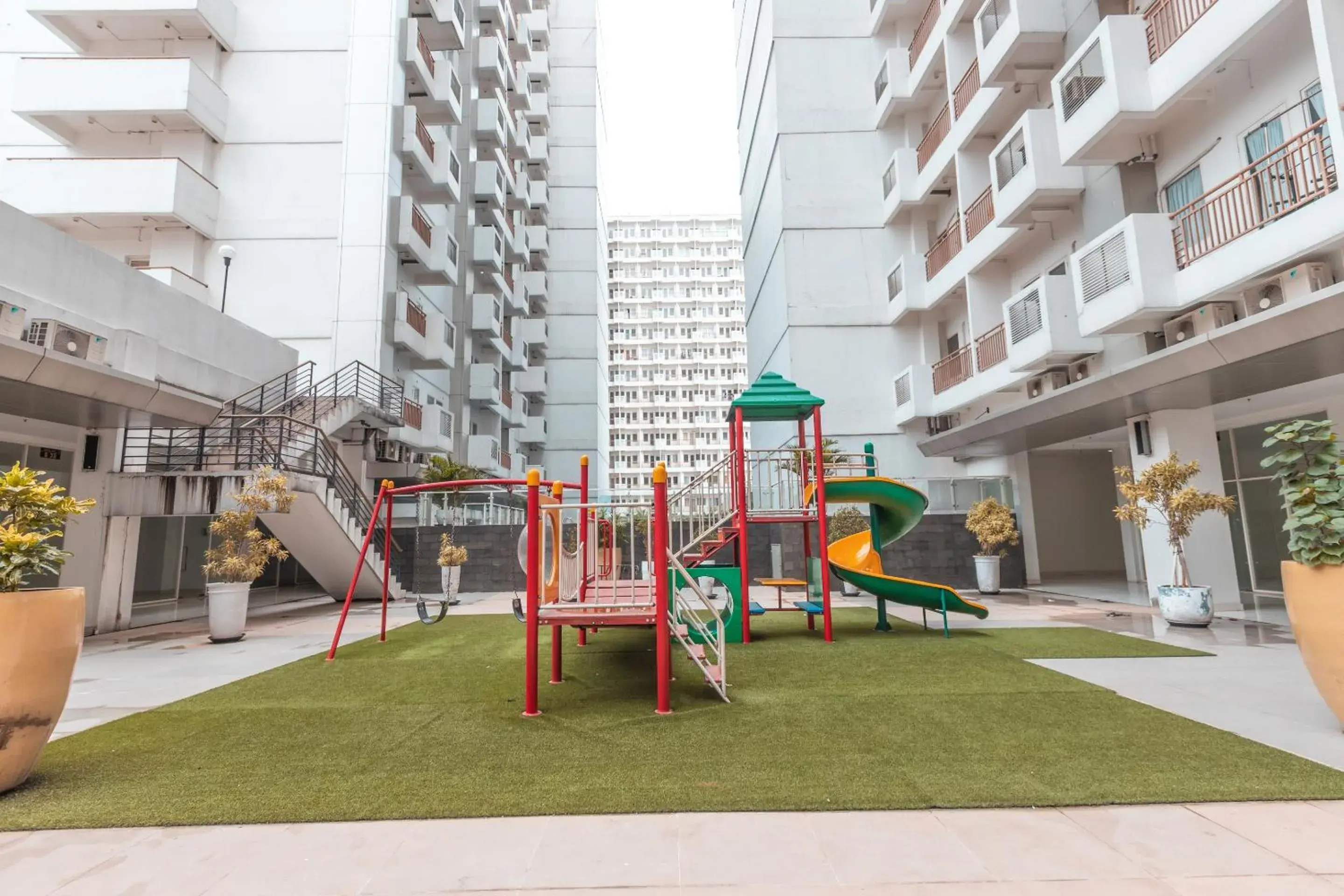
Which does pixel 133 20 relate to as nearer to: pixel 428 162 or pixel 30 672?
pixel 428 162

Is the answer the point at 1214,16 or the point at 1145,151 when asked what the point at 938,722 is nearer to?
the point at 1214,16

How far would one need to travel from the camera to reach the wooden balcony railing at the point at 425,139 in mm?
20659

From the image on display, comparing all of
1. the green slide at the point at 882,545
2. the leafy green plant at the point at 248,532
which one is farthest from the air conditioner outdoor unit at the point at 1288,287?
the leafy green plant at the point at 248,532

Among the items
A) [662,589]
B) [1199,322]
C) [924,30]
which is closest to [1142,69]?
[1199,322]

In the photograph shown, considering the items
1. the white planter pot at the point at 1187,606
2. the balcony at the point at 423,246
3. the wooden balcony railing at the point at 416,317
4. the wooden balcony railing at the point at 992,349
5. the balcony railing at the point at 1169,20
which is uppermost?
the balcony at the point at 423,246

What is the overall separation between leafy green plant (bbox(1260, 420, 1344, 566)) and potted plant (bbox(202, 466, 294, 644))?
12358mm

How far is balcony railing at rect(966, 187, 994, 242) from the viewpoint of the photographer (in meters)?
16.7

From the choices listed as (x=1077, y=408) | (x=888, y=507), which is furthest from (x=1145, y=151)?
(x=888, y=507)

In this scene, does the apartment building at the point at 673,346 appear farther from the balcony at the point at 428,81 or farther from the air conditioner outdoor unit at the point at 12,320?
the air conditioner outdoor unit at the point at 12,320

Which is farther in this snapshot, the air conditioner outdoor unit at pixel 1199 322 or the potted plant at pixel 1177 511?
the air conditioner outdoor unit at pixel 1199 322

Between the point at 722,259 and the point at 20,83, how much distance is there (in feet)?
211

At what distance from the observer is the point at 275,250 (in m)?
19.1

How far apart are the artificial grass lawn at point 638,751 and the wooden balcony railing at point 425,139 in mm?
18004

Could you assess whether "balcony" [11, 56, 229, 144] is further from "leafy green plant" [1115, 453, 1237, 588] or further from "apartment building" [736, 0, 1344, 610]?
"leafy green plant" [1115, 453, 1237, 588]
